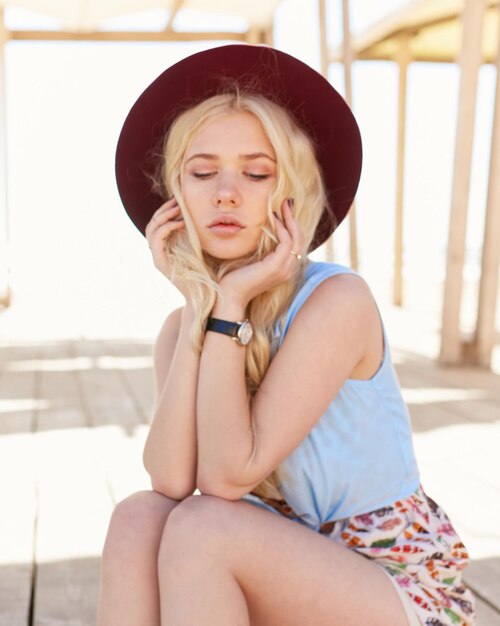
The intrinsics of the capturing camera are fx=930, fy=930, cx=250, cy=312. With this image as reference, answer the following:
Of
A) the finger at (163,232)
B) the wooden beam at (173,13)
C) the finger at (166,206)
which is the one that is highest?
the wooden beam at (173,13)

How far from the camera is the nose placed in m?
1.65

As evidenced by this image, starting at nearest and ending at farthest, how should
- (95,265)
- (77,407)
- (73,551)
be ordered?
(73,551) < (77,407) < (95,265)

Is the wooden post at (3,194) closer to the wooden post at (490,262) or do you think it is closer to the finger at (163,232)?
the wooden post at (490,262)

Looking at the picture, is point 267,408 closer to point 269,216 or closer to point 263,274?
point 263,274

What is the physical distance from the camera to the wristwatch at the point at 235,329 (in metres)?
1.61

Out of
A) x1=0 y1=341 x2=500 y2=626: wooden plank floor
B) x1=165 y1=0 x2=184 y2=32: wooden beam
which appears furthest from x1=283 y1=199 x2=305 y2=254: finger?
x1=165 y1=0 x2=184 y2=32: wooden beam

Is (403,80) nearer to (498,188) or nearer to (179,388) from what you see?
(498,188)

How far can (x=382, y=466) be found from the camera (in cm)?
163

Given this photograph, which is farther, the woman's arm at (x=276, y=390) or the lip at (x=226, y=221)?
the lip at (x=226, y=221)

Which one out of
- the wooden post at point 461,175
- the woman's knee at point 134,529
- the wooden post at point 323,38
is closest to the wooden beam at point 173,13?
the wooden post at point 323,38

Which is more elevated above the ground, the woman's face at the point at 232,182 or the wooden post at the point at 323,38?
the wooden post at the point at 323,38

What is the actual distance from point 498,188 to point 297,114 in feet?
11.2

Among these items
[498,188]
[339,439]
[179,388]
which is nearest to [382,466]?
[339,439]

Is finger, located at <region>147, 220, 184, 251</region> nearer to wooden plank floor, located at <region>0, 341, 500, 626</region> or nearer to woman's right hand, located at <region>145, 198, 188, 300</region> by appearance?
woman's right hand, located at <region>145, 198, 188, 300</region>
